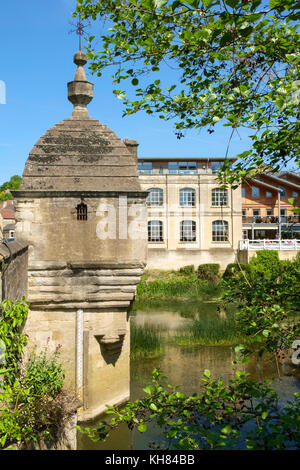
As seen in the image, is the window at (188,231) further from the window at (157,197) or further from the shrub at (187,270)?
the shrub at (187,270)

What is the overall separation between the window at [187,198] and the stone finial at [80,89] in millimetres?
26436

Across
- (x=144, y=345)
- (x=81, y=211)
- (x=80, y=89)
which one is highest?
(x=80, y=89)

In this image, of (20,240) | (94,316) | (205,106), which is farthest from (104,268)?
(205,106)

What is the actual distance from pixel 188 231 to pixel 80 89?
26.8 metres

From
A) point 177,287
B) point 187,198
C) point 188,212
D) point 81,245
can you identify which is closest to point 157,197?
point 187,198

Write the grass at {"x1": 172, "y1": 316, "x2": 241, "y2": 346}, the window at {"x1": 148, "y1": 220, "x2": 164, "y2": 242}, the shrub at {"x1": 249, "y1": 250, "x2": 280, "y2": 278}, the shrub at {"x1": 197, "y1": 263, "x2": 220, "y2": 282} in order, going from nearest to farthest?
the grass at {"x1": 172, "y1": 316, "x2": 241, "y2": 346}
the shrub at {"x1": 249, "y1": 250, "x2": 280, "y2": 278}
the shrub at {"x1": 197, "y1": 263, "x2": 220, "y2": 282}
the window at {"x1": 148, "y1": 220, "x2": 164, "y2": 242}

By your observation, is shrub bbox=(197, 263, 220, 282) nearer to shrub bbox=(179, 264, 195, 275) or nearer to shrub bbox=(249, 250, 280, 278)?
shrub bbox=(179, 264, 195, 275)

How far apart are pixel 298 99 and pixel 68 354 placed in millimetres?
6239

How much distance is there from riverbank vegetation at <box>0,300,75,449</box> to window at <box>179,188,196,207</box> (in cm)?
2814

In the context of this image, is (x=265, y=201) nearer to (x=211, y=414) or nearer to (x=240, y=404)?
(x=240, y=404)

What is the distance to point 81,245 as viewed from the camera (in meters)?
7.64

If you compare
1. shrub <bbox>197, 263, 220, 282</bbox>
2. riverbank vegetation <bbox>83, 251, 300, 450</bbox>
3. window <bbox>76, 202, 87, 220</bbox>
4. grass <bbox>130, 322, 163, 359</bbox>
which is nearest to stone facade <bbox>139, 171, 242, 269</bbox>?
shrub <bbox>197, 263, 220, 282</bbox>

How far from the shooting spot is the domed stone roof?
7648 mm

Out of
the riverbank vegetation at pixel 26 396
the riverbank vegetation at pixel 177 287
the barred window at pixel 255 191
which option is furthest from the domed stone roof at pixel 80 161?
the barred window at pixel 255 191
